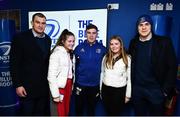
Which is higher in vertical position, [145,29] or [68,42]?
[145,29]

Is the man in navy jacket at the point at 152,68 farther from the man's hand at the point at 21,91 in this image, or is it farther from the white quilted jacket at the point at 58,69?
the man's hand at the point at 21,91

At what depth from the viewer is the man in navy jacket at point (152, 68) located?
245 cm

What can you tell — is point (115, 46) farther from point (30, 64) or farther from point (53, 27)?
point (53, 27)

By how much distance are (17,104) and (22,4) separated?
1737 mm

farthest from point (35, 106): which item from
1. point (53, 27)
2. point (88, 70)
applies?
point (53, 27)

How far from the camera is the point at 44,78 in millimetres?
2594

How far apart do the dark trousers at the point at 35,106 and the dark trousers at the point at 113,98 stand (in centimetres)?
71

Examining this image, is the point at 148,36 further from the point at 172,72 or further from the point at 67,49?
the point at 67,49

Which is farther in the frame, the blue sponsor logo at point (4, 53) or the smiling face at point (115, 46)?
the blue sponsor logo at point (4, 53)

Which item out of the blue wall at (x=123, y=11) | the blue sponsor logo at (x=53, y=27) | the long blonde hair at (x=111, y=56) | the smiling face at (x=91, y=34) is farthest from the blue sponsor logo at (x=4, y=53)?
the long blonde hair at (x=111, y=56)

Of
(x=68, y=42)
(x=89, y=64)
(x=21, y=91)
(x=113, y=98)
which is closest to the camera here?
(x=21, y=91)

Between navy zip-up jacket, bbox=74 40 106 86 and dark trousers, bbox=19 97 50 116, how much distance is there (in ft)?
1.65

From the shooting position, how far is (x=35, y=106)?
2.63m

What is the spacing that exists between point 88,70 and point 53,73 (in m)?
0.53
